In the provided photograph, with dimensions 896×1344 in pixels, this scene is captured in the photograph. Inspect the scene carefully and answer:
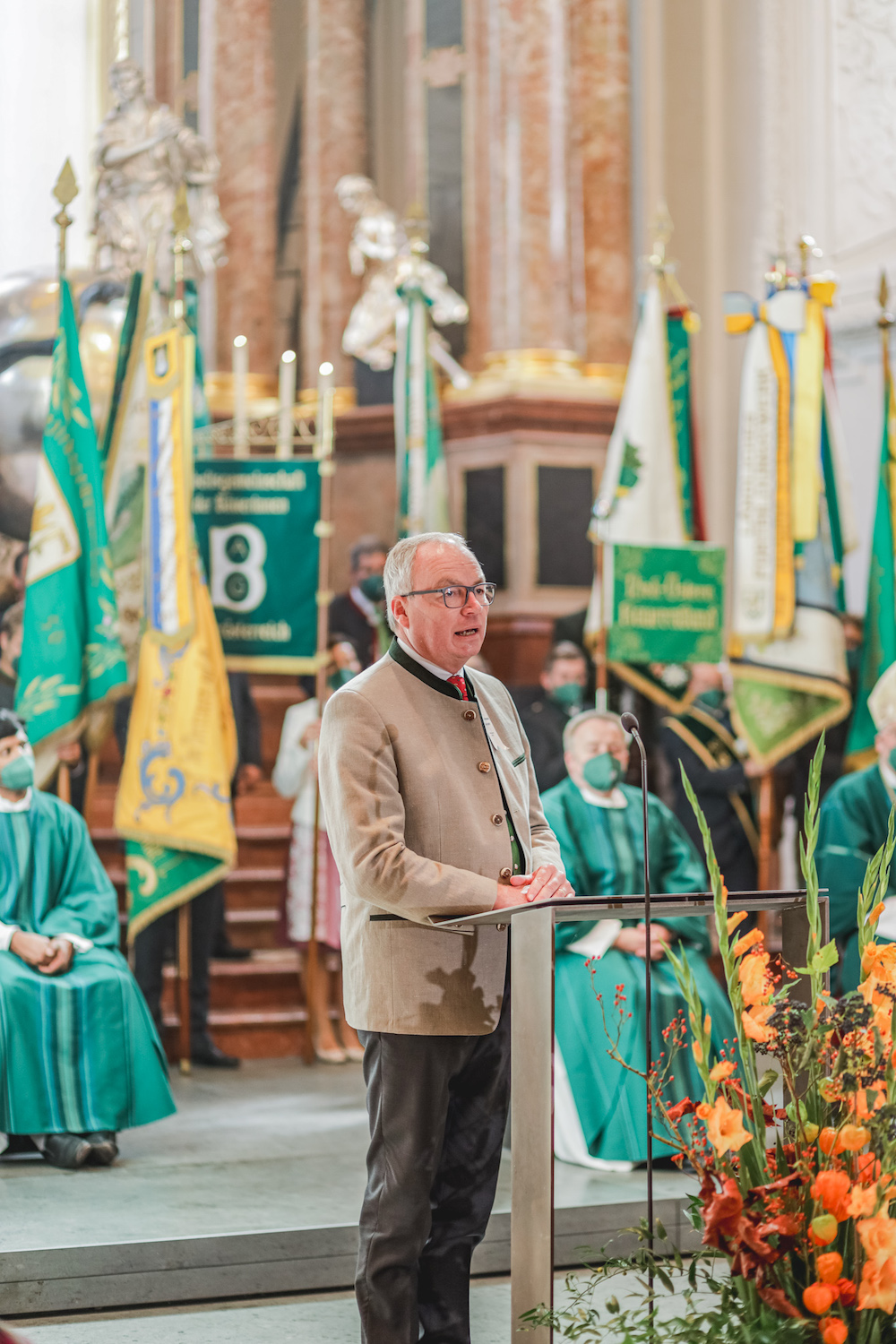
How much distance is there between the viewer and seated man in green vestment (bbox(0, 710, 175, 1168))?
16.0 feet

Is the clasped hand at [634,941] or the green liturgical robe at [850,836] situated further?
the green liturgical robe at [850,836]

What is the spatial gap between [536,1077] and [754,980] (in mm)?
436

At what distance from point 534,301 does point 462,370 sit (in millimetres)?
627

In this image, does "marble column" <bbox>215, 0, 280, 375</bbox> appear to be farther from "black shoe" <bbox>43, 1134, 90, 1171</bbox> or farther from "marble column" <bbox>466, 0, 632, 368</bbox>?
"black shoe" <bbox>43, 1134, 90, 1171</bbox>

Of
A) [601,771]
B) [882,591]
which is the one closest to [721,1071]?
[601,771]

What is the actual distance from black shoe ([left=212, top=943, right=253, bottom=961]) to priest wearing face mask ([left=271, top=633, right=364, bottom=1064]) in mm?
403

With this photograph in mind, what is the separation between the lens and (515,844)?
3074 mm

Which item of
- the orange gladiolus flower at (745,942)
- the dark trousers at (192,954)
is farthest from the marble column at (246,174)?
the orange gladiolus flower at (745,942)

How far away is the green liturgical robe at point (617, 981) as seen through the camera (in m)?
5.09

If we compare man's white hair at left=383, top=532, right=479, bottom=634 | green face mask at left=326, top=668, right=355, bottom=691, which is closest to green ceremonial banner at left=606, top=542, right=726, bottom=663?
green face mask at left=326, top=668, right=355, bottom=691

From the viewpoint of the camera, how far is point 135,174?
24.6 feet

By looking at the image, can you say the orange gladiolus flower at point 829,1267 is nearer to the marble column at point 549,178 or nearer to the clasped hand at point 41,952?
the clasped hand at point 41,952

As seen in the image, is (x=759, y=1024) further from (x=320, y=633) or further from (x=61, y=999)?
(x=320, y=633)

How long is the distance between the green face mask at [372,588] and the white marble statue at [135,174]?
162 cm
